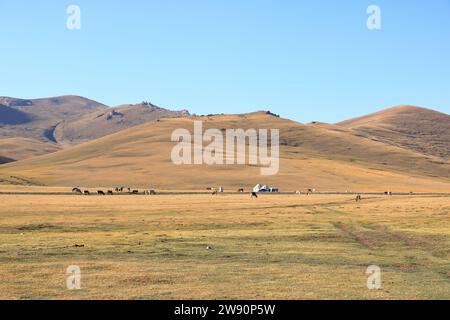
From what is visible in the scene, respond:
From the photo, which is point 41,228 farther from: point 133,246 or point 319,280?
point 319,280

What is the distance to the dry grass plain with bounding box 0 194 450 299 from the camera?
21219 mm

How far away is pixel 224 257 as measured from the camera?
29297mm

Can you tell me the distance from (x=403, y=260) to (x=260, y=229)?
15897 mm

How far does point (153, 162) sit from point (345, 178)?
5567 centimetres

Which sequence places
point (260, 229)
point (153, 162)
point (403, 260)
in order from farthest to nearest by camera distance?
point (153, 162) → point (260, 229) → point (403, 260)

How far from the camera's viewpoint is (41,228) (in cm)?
4388

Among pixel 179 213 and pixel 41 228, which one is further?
pixel 179 213

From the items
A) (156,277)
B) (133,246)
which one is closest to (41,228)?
(133,246)

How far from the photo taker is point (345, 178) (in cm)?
16362

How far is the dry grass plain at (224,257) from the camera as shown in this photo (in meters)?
21.2
